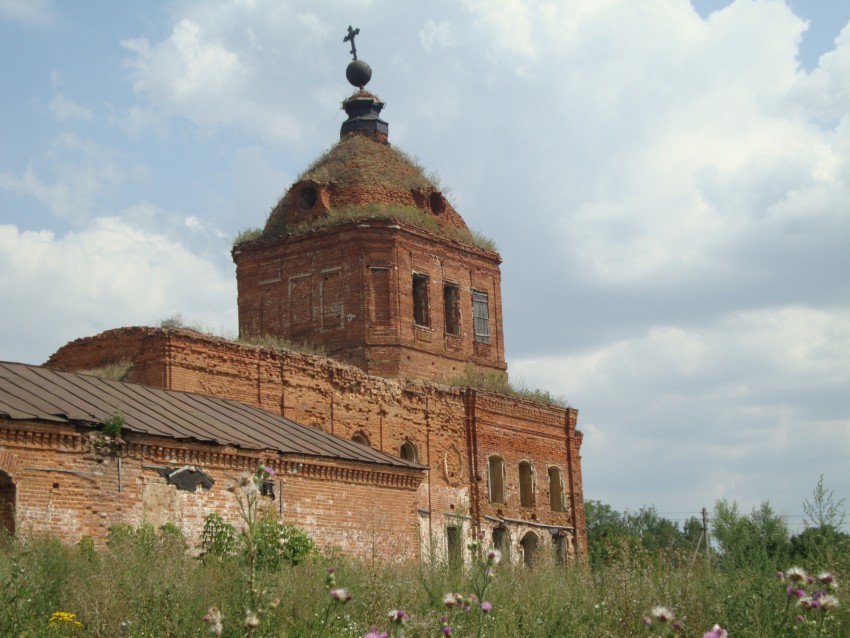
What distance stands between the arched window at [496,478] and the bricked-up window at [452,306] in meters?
3.37

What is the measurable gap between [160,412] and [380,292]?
10886 mm

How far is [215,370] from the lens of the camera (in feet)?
69.5

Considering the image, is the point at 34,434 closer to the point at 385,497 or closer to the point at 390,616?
the point at 385,497

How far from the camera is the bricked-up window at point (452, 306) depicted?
92.9ft

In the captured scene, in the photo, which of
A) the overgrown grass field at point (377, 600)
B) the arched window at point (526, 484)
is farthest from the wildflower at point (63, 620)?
the arched window at point (526, 484)

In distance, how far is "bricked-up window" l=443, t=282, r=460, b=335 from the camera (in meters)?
28.3

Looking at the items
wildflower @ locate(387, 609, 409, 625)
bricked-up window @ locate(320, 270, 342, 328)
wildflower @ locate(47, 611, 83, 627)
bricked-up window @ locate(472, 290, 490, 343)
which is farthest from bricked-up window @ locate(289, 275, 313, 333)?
wildflower @ locate(387, 609, 409, 625)

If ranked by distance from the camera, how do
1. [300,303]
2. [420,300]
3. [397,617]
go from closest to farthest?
1. [397,617]
2. [300,303]
3. [420,300]

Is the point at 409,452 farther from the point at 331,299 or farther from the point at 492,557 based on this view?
the point at 492,557

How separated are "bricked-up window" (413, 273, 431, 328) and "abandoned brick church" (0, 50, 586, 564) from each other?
37 mm

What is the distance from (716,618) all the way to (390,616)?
3877 mm

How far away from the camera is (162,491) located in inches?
576

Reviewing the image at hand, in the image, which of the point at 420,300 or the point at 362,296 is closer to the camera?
the point at 362,296

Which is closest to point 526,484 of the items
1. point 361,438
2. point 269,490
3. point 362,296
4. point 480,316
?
point 480,316
